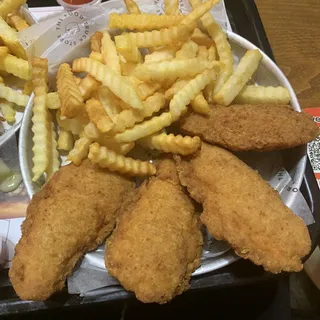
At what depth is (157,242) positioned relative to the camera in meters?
1.05

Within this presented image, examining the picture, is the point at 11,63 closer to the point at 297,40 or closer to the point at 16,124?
the point at 16,124

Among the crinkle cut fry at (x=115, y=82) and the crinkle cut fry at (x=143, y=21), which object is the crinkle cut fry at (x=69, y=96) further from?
the crinkle cut fry at (x=143, y=21)

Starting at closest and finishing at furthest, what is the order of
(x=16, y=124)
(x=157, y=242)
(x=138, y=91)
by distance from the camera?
1. (x=157, y=242)
2. (x=138, y=91)
3. (x=16, y=124)

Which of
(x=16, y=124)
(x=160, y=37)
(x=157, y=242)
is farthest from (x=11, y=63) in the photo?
(x=157, y=242)

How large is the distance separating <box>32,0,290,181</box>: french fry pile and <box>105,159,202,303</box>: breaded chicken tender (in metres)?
0.07

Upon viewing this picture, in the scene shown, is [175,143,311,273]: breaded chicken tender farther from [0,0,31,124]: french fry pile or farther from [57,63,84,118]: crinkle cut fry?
[0,0,31,124]: french fry pile

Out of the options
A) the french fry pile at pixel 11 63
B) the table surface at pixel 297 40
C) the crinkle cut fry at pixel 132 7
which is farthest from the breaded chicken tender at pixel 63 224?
the table surface at pixel 297 40

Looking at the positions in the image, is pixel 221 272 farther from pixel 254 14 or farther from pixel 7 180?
pixel 254 14

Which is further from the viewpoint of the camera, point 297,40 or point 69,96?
point 297,40

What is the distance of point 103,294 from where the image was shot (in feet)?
3.63

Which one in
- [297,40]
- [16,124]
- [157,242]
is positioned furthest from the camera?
[297,40]

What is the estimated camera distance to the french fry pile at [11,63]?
4.28ft

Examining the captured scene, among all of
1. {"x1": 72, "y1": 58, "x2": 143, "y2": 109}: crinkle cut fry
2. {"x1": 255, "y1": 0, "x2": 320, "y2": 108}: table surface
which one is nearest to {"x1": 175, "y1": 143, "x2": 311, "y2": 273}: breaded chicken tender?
{"x1": 72, "y1": 58, "x2": 143, "y2": 109}: crinkle cut fry

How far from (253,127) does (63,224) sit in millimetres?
495
